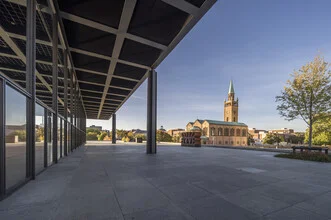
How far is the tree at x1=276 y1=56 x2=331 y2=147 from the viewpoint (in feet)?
45.3

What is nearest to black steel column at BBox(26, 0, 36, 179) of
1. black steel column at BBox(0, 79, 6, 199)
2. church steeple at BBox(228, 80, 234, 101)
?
black steel column at BBox(0, 79, 6, 199)

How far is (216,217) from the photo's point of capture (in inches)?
122

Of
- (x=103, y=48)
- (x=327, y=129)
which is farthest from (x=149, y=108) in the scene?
(x=327, y=129)

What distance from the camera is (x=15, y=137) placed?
178 inches

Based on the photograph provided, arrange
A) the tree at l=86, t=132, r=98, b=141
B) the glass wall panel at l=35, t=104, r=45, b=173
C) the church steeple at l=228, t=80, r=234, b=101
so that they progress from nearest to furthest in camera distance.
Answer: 1. the glass wall panel at l=35, t=104, r=45, b=173
2. the tree at l=86, t=132, r=98, b=141
3. the church steeple at l=228, t=80, r=234, b=101

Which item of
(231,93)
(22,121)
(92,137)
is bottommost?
(92,137)

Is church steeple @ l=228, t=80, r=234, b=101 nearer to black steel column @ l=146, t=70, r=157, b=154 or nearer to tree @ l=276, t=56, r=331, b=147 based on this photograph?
tree @ l=276, t=56, r=331, b=147

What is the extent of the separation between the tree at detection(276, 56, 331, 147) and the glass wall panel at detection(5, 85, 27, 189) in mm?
17901

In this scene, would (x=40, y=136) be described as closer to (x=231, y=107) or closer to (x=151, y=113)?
(x=151, y=113)

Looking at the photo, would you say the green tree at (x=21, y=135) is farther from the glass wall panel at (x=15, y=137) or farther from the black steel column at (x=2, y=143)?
the black steel column at (x=2, y=143)

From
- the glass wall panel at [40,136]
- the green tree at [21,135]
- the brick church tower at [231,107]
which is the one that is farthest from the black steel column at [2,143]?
the brick church tower at [231,107]

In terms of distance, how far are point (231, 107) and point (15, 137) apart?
110493mm

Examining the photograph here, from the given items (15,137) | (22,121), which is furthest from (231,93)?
(15,137)

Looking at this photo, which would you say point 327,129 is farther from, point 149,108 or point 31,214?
point 31,214
